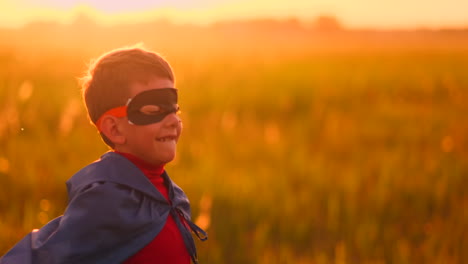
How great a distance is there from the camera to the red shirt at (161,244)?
157cm

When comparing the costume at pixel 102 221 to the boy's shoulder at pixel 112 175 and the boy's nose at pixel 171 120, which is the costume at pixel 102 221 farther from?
the boy's nose at pixel 171 120

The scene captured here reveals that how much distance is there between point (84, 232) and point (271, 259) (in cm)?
148

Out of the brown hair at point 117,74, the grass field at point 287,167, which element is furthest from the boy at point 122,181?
the grass field at point 287,167

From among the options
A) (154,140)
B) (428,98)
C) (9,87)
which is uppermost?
(154,140)

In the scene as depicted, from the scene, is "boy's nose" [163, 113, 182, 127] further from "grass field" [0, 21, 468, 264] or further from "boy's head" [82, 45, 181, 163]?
"grass field" [0, 21, 468, 264]

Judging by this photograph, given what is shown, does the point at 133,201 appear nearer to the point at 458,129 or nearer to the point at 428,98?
the point at 458,129

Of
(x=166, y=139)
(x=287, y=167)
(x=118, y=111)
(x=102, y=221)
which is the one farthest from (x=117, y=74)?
(x=287, y=167)

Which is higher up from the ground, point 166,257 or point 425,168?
point 166,257

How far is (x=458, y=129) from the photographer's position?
521 centimetres

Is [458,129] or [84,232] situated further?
[458,129]

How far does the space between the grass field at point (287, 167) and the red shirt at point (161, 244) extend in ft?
2.44

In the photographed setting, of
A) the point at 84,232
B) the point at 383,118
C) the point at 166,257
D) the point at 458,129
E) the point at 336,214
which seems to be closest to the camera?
the point at 84,232

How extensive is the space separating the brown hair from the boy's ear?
34mm

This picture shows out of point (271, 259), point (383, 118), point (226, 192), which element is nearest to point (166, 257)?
point (271, 259)
